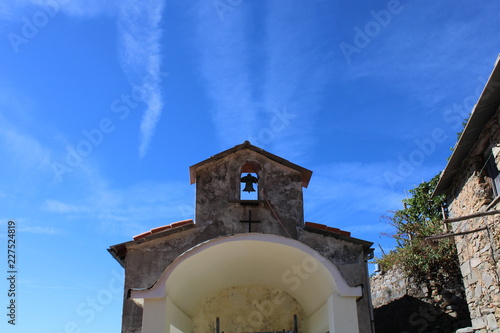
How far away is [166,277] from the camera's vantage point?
7.38m

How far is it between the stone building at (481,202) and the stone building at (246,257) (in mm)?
2073

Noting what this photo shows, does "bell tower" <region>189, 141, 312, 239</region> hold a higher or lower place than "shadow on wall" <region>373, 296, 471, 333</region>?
higher

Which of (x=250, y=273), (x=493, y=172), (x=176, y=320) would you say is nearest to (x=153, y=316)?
(x=176, y=320)

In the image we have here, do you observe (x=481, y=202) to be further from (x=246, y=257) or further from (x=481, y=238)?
(x=246, y=257)

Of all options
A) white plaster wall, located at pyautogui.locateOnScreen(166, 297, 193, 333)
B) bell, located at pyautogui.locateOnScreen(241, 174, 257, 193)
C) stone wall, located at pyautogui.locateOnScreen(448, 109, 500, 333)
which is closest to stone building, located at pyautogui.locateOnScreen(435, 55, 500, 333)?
stone wall, located at pyautogui.locateOnScreen(448, 109, 500, 333)

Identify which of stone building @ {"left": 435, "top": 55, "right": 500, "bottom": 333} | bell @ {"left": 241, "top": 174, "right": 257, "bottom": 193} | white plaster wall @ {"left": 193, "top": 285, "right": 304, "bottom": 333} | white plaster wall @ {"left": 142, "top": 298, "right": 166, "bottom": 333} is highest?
bell @ {"left": 241, "top": 174, "right": 257, "bottom": 193}

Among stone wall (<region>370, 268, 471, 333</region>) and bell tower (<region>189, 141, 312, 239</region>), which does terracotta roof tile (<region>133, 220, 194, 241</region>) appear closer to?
bell tower (<region>189, 141, 312, 239</region>)

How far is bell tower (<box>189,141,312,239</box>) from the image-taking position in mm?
10430

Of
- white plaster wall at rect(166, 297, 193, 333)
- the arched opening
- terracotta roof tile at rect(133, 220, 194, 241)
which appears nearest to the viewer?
the arched opening

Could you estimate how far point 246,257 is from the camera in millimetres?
8844

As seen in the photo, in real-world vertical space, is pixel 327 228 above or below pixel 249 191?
below

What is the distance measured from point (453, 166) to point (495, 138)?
187 centimetres

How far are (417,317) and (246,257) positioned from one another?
639 cm

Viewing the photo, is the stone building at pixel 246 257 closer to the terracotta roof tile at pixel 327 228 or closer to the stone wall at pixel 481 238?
the terracotta roof tile at pixel 327 228
